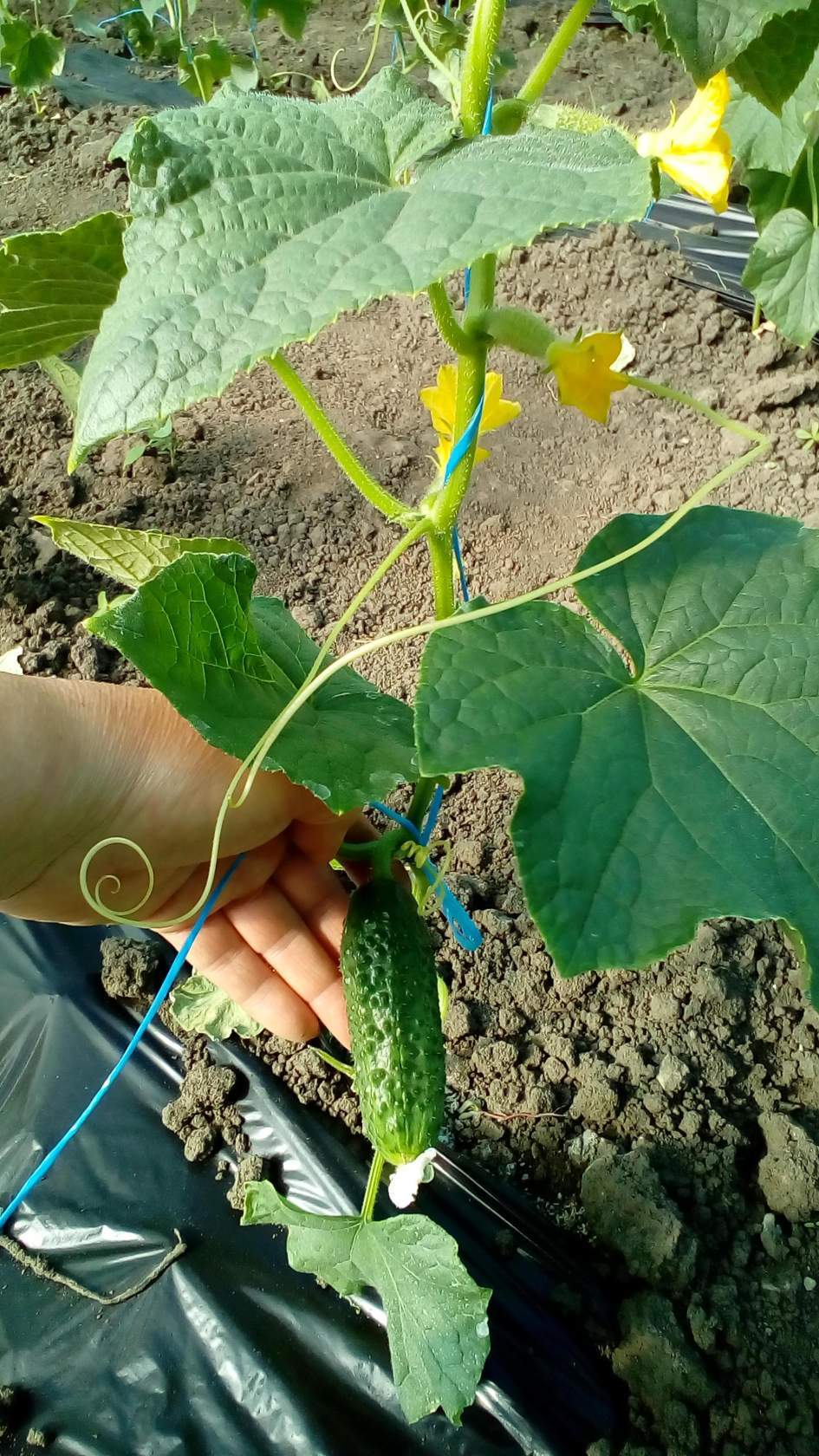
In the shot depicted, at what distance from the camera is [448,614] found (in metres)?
1.09

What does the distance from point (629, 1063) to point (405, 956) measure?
1.90ft

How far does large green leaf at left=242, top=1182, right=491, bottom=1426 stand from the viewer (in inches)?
40.1

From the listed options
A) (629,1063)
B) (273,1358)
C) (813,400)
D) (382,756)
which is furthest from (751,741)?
(813,400)

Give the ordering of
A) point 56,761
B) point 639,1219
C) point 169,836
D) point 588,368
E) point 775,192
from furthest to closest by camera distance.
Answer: point 775,192
point 639,1219
point 169,836
point 56,761
point 588,368

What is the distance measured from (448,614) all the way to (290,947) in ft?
1.98

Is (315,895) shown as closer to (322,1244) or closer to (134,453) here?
(322,1244)

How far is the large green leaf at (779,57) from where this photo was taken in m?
0.84

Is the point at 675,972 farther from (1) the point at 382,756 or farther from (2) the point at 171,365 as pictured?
(2) the point at 171,365

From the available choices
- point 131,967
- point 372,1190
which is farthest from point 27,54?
point 372,1190

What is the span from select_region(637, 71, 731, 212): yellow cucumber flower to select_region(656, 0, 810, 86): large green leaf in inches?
A: 1.4

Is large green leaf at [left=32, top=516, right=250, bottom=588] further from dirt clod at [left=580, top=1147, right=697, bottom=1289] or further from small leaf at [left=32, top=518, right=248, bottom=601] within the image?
dirt clod at [left=580, top=1147, right=697, bottom=1289]

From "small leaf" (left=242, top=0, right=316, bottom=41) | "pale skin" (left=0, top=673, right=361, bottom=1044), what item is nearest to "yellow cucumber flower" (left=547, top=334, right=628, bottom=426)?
"pale skin" (left=0, top=673, right=361, bottom=1044)

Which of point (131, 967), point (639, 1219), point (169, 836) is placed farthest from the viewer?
point (131, 967)

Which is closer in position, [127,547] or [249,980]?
[127,547]
